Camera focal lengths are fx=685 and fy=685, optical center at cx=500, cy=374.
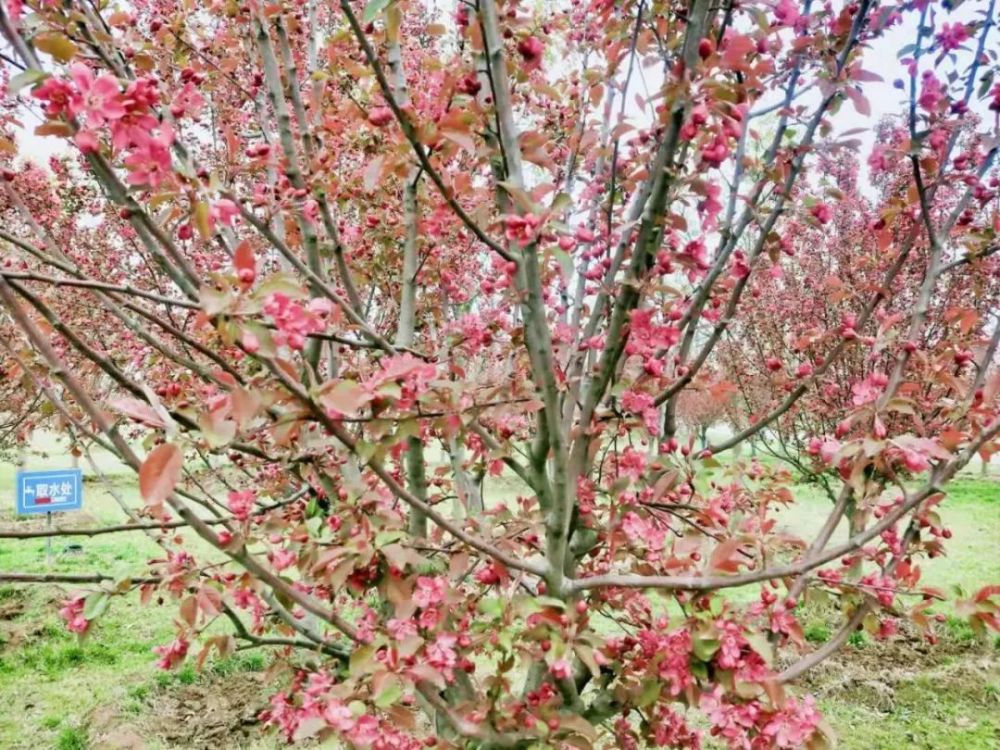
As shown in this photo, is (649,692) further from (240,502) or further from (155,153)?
(155,153)

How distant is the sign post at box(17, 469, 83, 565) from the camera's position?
7.32m

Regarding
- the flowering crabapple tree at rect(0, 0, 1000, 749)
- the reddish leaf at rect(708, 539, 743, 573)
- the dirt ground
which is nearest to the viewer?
the flowering crabapple tree at rect(0, 0, 1000, 749)

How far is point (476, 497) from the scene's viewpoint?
9.67 ft

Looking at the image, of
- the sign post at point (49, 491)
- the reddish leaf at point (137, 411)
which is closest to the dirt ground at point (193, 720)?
the sign post at point (49, 491)

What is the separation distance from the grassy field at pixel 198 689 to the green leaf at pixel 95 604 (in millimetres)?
2517

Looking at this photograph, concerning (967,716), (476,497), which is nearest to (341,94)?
(476,497)

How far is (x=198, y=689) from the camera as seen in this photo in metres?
5.14

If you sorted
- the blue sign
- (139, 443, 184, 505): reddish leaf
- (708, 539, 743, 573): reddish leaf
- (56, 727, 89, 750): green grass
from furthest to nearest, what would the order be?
the blue sign
(56, 727, 89, 750): green grass
(708, 539, 743, 573): reddish leaf
(139, 443, 184, 505): reddish leaf

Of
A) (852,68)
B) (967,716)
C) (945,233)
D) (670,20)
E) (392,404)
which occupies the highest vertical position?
(670,20)

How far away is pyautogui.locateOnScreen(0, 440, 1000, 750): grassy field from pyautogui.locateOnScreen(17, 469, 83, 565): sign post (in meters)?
0.91

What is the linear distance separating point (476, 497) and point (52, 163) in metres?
4.84

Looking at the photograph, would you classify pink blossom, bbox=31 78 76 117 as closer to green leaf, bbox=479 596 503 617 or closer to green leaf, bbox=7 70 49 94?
green leaf, bbox=7 70 49 94

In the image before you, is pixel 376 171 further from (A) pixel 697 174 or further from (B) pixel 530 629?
(B) pixel 530 629

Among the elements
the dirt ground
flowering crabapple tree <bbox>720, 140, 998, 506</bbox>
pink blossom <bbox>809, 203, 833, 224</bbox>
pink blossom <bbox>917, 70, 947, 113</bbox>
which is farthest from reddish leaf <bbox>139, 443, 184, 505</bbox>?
flowering crabapple tree <bbox>720, 140, 998, 506</bbox>
